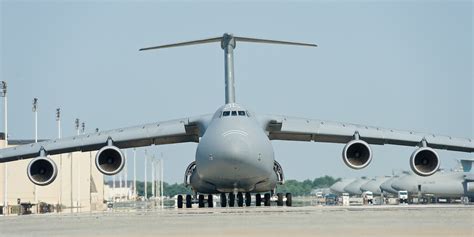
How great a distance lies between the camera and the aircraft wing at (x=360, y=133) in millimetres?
32625

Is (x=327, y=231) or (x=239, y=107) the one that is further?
(x=239, y=107)

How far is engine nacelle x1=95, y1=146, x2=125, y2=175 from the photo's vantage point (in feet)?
102

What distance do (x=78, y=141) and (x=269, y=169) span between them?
656 centimetres

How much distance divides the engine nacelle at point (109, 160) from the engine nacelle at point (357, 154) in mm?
7212

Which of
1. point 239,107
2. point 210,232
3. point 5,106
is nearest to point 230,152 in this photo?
point 239,107

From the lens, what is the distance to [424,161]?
32094mm

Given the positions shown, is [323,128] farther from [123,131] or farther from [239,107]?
[123,131]

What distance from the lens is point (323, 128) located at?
107ft

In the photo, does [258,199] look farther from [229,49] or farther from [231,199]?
[229,49]

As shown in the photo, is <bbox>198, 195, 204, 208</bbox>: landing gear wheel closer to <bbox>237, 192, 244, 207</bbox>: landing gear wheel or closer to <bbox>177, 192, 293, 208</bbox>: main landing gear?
<bbox>177, 192, 293, 208</bbox>: main landing gear

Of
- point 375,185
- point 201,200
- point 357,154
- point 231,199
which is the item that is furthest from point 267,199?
point 375,185

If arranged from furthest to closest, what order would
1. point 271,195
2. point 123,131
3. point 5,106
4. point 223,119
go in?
1. point 5,106
2. point 271,195
3. point 123,131
4. point 223,119

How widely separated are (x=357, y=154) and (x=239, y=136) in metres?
4.86

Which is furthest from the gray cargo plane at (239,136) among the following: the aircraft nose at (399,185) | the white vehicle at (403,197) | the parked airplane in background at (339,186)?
the parked airplane in background at (339,186)
